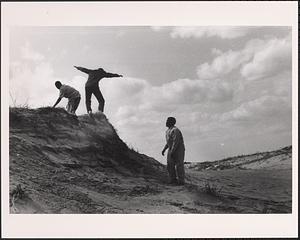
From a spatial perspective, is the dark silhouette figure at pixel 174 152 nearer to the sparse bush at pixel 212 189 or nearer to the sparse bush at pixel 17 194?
the sparse bush at pixel 212 189

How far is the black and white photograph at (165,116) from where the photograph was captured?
905 cm

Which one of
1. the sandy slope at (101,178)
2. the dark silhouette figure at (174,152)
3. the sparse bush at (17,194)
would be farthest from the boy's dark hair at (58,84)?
the dark silhouette figure at (174,152)

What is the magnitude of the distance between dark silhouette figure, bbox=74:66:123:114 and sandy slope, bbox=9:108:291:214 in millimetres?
326

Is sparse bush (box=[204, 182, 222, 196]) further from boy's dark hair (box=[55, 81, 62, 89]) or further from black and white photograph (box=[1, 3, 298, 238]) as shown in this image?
boy's dark hair (box=[55, 81, 62, 89])

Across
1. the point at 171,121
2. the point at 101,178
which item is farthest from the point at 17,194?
the point at 171,121

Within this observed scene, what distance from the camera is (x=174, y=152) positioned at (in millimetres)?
9398

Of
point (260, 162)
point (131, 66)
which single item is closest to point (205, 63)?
point (131, 66)

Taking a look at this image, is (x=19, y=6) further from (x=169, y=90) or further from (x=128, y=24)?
(x=169, y=90)

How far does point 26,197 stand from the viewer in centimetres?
855

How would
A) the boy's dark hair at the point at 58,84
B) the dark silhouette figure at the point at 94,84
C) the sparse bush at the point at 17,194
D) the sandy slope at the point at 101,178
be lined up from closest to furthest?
the sparse bush at the point at 17,194, the sandy slope at the point at 101,178, the boy's dark hair at the point at 58,84, the dark silhouette figure at the point at 94,84

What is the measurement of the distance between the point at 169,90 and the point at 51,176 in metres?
2.53

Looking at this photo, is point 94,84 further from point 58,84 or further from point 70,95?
point 58,84

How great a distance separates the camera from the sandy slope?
28.7 feet

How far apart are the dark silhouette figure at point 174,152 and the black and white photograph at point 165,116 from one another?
18mm
